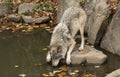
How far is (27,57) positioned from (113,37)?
2855mm

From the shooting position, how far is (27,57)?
467 inches

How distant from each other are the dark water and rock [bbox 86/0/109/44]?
1.07 m

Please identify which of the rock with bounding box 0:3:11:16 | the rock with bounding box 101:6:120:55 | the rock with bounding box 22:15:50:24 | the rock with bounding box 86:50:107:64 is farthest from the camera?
the rock with bounding box 0:3:11:16

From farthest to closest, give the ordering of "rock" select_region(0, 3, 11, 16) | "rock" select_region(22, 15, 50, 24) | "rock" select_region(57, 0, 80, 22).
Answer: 1. "rock" select_region(0, 3, 11, 16)
2. "rock" select_region(22, 15, 50, 24)
3. "rock" select_region(57, 0, 80, 22)

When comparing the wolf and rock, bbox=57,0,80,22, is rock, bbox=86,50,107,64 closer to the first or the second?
the wolf

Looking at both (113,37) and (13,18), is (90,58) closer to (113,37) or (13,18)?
(113,37)

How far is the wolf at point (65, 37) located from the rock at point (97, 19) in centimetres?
101

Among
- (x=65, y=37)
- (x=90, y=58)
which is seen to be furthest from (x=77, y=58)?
(x=65, y=37)

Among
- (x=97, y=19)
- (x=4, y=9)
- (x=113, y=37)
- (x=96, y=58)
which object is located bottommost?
(x=96, y=58)

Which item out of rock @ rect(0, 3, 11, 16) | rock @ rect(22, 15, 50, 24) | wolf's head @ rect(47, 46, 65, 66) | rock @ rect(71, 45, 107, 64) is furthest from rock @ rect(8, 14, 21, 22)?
rock @ rect(71, 45, 107, 64)

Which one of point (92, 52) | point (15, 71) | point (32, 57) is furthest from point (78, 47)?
point (15, 71)

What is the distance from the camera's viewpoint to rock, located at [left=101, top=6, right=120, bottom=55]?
11664 mm

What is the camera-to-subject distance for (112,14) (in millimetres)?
12703

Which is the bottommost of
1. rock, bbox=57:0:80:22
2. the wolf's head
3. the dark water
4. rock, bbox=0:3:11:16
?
the dark water
